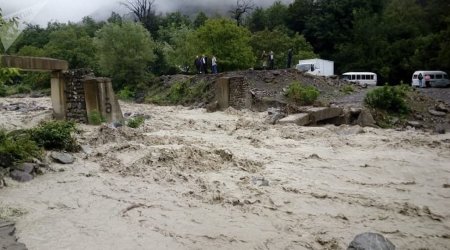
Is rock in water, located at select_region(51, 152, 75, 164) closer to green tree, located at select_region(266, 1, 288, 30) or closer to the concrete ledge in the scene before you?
the concrete ledge

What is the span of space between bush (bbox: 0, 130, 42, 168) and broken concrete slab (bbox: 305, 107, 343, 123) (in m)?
10.4

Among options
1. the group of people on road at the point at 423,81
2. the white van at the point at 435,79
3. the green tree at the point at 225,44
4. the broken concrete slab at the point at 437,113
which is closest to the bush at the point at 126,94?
the green tree at the point at 225,44

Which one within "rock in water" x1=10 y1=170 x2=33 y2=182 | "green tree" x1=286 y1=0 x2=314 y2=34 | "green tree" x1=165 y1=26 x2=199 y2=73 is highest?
"green tree" x1=286 y1=0 x2=314 y2=34

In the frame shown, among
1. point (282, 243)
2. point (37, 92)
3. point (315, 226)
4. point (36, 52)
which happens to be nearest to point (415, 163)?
point (315, 226)

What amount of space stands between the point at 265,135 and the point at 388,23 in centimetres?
3356

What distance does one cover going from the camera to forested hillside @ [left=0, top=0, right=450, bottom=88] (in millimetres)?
33844

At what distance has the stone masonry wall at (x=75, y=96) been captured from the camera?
57.1 ft

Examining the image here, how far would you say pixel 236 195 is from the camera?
25.6 ft

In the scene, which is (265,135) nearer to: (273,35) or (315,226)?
(315,226)

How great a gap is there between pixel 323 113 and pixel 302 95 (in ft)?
14.7

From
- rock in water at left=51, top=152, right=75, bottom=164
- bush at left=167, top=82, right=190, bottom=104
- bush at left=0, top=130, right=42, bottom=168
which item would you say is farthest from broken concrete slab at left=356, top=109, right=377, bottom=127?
bush at left=167, top=82, right=190, bottom=104

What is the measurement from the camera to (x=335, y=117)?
18.0 metres

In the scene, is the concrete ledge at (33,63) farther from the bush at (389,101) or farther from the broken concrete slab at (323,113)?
the bush at (389,101)

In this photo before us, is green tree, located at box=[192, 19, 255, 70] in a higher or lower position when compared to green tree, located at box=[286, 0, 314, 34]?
lower
